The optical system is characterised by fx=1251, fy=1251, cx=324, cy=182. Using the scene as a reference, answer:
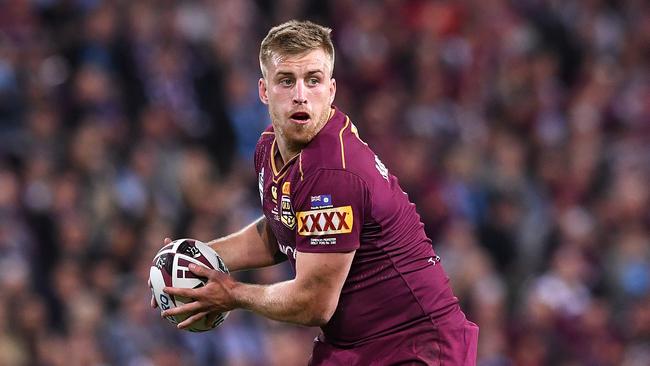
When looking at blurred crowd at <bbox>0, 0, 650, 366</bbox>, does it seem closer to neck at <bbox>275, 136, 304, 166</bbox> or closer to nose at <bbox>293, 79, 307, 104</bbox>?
neck at <bbox>275, 136, 304, 166</bbox>

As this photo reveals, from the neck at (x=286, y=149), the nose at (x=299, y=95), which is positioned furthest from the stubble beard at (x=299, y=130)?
the nose at (x=299, y=95)

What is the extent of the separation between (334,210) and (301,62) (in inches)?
25.1

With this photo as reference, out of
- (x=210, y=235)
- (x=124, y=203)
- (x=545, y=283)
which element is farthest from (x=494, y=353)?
(x=124, y=203)

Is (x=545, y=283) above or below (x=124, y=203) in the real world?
below

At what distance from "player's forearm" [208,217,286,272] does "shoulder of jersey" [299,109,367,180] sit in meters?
0.88

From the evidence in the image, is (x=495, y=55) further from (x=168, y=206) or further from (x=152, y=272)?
(x=152, y=272)

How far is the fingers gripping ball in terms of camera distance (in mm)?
5258

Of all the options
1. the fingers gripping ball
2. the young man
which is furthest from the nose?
the fingers gripping ball

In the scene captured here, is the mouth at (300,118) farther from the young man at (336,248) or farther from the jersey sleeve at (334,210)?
the jersey sleeve at (334,210)

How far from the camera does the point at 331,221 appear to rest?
4973mm

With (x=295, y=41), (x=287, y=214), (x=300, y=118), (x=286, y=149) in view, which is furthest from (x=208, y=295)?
(x=295, y=41)

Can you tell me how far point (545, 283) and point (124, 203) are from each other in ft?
11.9

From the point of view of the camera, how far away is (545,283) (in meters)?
10.6

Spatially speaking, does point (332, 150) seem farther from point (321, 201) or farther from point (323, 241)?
point (323, 241)
